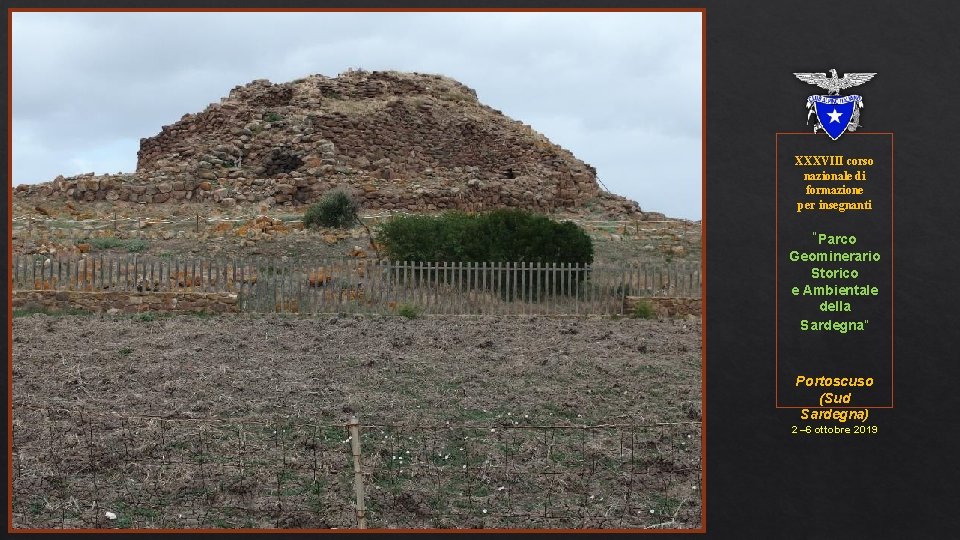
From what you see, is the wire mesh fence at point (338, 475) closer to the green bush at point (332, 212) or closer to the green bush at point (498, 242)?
the green bush at point (498, 242)

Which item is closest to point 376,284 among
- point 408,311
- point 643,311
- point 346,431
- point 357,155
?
point 408,311

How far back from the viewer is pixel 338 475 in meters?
7.77

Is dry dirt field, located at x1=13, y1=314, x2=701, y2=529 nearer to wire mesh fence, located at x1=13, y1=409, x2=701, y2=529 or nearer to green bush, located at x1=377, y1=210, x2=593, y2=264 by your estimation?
wire mesh fence, located at x1=13, y1=409, x2=701, y2=529

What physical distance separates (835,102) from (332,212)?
61.8ft

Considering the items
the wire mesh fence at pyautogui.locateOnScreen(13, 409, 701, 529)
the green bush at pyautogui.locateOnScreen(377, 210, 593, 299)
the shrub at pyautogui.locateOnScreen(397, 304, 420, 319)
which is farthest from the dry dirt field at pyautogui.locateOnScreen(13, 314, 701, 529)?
the green bush at pyautogui.locateOnScreen(377, 210, 593, 299)

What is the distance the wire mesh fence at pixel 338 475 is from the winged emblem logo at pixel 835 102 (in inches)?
117

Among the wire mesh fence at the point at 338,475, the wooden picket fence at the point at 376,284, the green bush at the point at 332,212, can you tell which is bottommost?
the wire mesh fence at the point at 338,475

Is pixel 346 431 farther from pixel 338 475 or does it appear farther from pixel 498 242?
pixel 498 242

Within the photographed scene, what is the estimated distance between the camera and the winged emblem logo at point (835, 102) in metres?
6.18

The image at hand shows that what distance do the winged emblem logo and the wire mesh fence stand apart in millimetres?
2975

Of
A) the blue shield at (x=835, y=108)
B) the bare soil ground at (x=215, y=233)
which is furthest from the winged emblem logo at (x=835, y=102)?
the bare soil ground at (x=215, y=233)

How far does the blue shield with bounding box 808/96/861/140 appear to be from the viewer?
6180 millimetres

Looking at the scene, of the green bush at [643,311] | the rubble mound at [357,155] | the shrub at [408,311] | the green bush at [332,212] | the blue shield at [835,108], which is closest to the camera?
the blue shield at [835,108]

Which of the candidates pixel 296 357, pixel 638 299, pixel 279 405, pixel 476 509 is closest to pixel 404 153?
pixel 638 299
